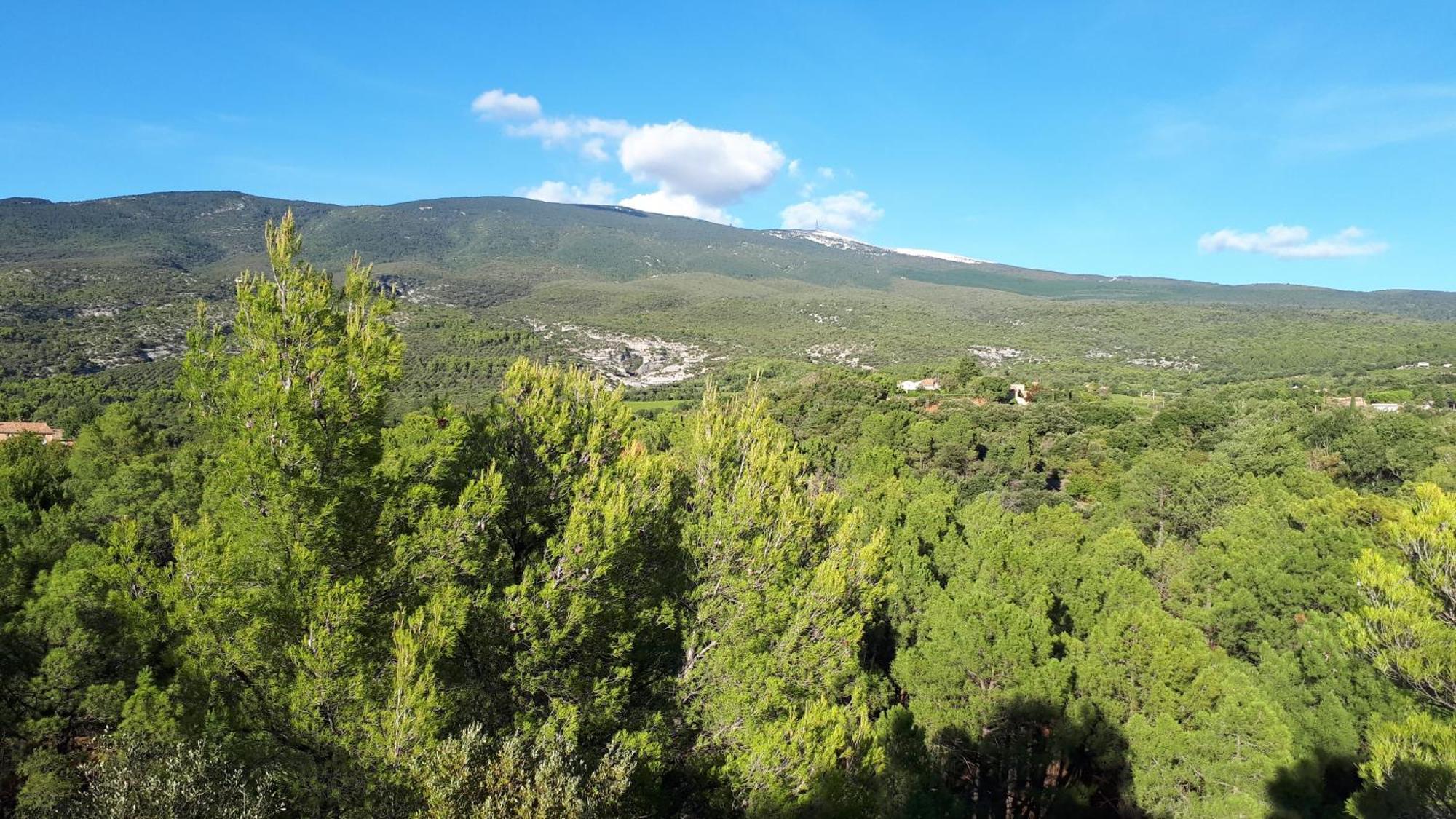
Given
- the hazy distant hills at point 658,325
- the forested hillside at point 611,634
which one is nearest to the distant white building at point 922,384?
the hazy distant hills at point 658,325

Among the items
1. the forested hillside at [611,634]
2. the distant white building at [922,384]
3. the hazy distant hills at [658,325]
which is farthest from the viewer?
the hazy distant hills at [658,325]

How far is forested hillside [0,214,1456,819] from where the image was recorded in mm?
8383

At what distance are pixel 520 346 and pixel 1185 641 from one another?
98970 mm

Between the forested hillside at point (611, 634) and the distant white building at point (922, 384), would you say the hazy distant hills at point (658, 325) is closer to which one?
the distant white building at point (922, 384)

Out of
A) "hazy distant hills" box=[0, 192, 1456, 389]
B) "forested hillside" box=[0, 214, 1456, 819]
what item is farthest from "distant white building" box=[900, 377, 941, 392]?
"forested hillside" box=[0, 214, 1456, 819]

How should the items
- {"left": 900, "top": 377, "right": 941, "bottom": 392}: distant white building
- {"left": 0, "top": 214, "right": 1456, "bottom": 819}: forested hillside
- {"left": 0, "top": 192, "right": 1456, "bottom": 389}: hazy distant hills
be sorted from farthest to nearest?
{"left": 0, "top": 192, "right": 1456, "bottom": 389}: hazy distant hills
{"left": 900, "top": 377, "right": 941, "bottom": 392}: distant white building
{"left": 0, "top": 214, "right": 1456, "bottom": 819}: forested hillside

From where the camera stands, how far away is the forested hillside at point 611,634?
8383 millimetres

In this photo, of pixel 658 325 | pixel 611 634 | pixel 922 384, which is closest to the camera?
pixel 611 634

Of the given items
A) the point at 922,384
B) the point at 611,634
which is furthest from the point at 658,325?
the point at 611,634

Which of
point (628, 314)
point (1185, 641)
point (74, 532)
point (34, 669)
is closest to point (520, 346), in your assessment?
point (628, 314)

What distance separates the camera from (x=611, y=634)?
11062 millimetres

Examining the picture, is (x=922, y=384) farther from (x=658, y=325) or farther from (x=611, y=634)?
(x=611, y=634)

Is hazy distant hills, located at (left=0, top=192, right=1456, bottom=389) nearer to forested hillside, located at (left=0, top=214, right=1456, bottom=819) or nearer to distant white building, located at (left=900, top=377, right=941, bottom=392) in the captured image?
distant white building, located at (left=900, top=377, right=941, bottom=392)

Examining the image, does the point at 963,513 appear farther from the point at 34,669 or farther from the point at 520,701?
the point at 34,669
